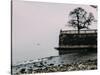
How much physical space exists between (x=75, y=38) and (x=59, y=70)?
47cm

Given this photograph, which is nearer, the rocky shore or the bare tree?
the rocky shore

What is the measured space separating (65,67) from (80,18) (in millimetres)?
673

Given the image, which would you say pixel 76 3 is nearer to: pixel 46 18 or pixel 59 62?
pixel 46 18

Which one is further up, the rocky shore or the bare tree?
the bare tree

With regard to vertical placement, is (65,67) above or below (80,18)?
below

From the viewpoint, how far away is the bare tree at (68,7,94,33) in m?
2.66

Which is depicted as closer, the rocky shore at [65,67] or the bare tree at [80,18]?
the rocky shore at [65,67]

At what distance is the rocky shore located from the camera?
2490mm

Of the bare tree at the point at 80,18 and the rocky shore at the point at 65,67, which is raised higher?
the bare tree at the point at 80,18

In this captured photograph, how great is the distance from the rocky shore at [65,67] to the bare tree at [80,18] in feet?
1.54

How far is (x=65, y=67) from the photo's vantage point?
2609 mm

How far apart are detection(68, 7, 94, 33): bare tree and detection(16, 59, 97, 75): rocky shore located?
47cm

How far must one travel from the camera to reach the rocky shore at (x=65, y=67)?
98.0 inches

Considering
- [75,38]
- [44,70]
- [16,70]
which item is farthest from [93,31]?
[16,70]
